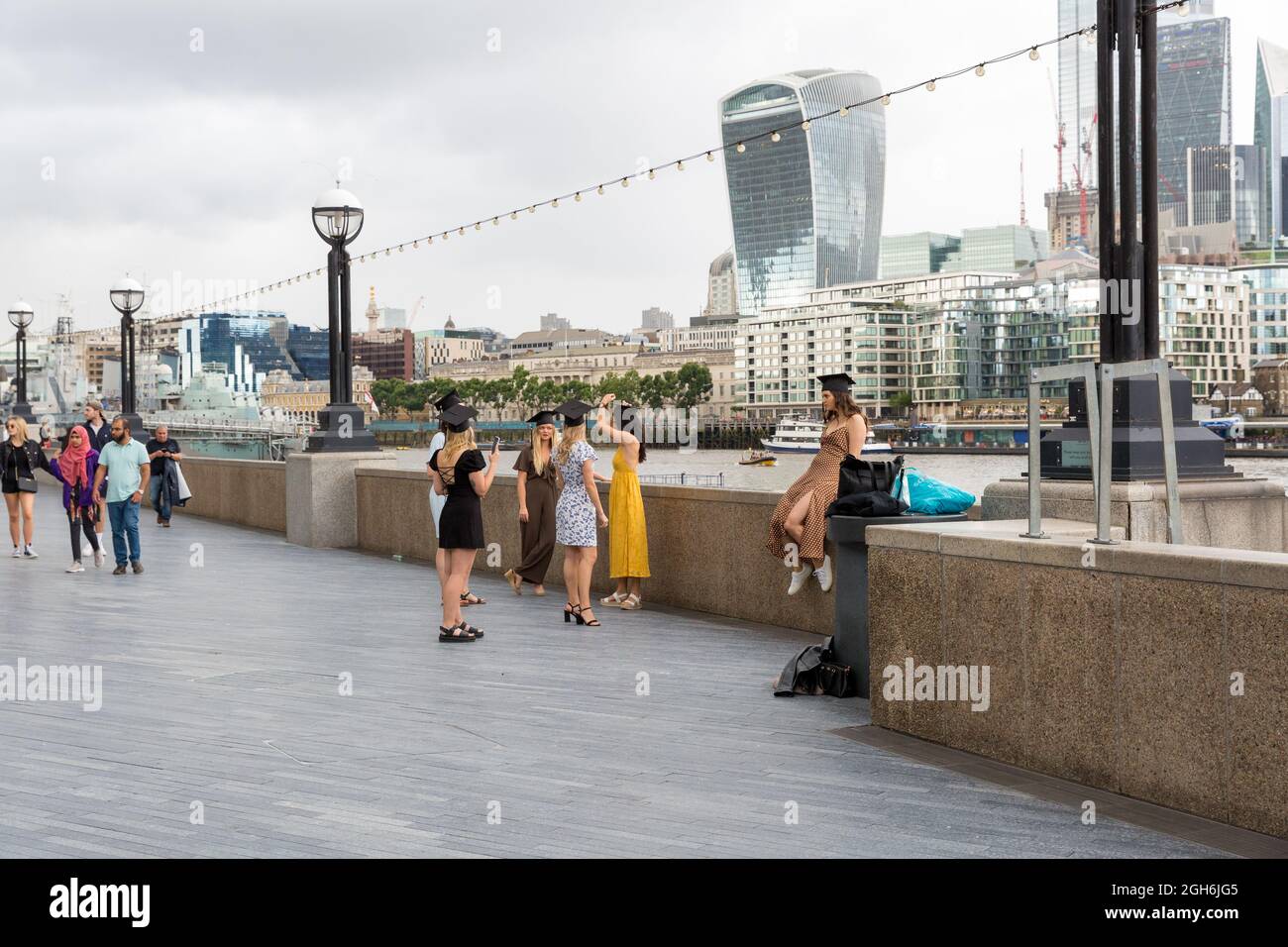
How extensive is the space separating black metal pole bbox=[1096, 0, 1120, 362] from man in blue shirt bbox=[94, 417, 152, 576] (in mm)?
10086

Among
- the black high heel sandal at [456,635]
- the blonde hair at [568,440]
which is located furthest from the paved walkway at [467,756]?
the blonde hair at [568,440]

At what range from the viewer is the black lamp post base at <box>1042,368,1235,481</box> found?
7406 millimetres

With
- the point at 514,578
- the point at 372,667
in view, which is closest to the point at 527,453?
the point at 514,578

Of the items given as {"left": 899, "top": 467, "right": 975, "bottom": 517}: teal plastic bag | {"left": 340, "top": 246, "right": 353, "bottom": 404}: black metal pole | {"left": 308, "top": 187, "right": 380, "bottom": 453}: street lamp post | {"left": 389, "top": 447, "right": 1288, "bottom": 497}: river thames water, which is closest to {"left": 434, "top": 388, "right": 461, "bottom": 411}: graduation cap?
{"left": 899, "top": 467, "right": 975, "bottom": 517}: teal plastic bag

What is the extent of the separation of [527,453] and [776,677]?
16.1ft

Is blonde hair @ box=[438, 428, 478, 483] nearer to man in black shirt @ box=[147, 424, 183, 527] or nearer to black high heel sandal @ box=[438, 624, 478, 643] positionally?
black high heel sandal @ box=[438, 624, 478, 643]

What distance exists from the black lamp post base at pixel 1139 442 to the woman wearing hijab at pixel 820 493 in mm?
1343

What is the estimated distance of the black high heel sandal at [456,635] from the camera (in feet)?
31.8

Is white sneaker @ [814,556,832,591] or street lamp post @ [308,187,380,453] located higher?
street lamp post @ [308,187,380,453]

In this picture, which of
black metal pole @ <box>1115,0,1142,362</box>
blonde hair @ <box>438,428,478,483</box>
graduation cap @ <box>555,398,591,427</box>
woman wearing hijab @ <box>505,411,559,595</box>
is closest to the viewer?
black metal pole @ <box>1115,0,1142,362</box>

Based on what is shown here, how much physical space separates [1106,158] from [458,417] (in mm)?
4505

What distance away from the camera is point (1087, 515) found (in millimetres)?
7309

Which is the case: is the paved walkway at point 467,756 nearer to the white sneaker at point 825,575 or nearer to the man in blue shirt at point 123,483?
the white sneaker at point 825,575
